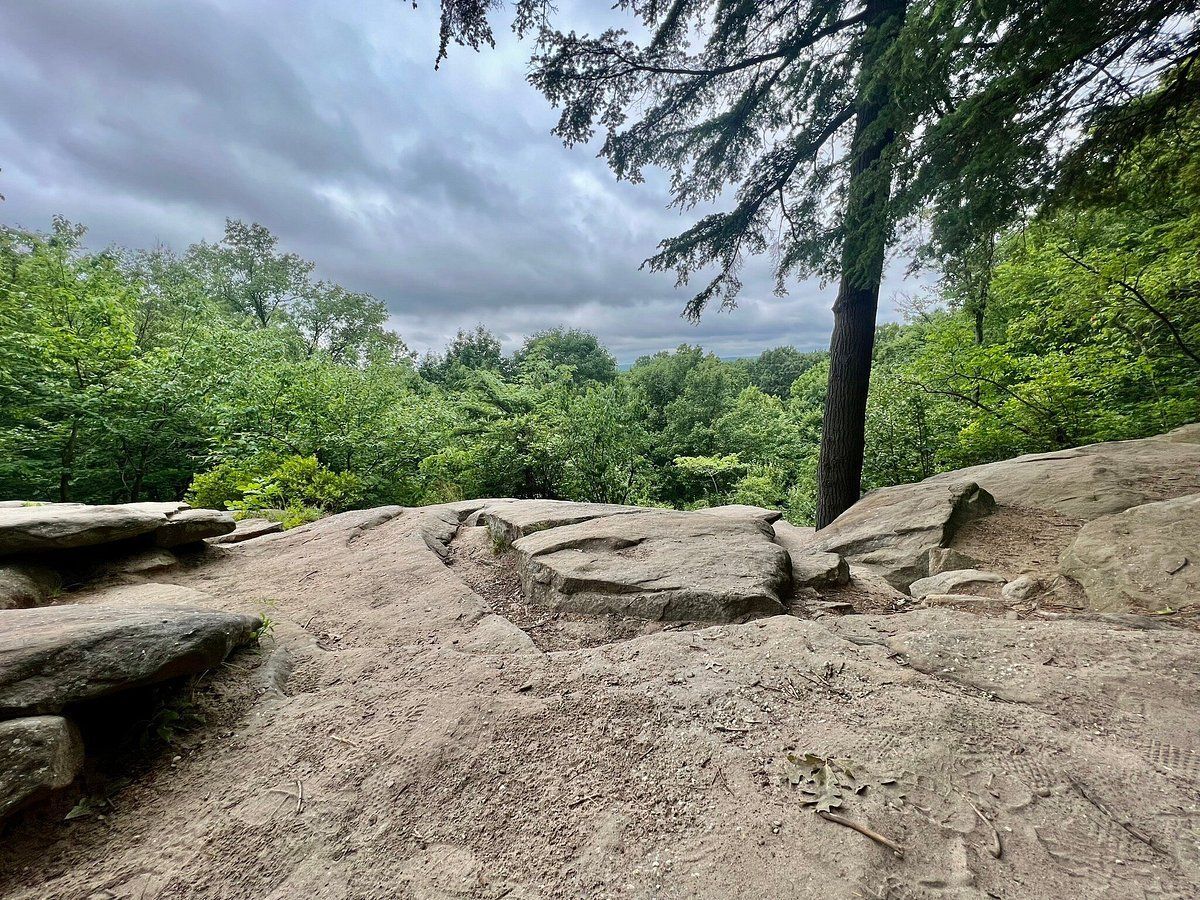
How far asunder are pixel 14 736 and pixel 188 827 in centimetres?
59

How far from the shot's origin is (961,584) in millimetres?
3000

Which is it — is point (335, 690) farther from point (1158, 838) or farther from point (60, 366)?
point (60, 366)

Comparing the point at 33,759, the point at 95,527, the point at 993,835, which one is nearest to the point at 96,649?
the point at 33,759

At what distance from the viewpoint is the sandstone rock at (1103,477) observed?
3.72 m

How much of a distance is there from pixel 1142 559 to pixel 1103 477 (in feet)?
7.55

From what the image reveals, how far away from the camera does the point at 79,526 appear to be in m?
3.22

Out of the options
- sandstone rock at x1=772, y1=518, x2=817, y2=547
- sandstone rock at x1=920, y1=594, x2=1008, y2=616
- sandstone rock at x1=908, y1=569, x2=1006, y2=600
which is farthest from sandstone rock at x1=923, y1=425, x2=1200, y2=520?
sandstone rock at x1=920, y1=594, x2=1008, y2=616

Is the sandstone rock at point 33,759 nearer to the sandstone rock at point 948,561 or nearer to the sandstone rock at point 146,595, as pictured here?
the sandstone rock at point 146,595

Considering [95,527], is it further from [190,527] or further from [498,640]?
[498,640]

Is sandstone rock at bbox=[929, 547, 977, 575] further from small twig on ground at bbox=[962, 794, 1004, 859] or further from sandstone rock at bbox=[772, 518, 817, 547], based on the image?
small twig on ground at bbox=[962, 794, 1004, 859]

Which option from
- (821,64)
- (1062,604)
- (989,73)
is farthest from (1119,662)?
(821,64)

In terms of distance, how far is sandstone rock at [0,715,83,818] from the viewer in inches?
50.0

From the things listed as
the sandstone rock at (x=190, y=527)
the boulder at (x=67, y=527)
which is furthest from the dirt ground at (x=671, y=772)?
the sandstone rock at (x=190, y=527)

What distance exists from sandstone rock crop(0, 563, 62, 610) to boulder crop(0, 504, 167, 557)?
0.14 meters
